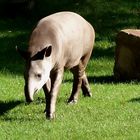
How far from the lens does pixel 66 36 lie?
9672mm

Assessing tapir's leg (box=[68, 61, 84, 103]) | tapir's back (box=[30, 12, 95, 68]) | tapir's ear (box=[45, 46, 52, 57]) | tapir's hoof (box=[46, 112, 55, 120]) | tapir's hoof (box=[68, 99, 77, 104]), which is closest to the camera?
tapir's ear (box=[45, 46, 52, 57])

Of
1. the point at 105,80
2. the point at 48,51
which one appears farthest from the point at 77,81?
the point at 105,80

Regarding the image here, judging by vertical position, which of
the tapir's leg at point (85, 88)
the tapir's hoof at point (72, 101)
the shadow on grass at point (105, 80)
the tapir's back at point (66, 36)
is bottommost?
the shadow on grass at point (105, 80)

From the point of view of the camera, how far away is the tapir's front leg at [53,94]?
29.9 ft

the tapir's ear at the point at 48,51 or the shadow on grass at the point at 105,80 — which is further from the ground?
the tapir's ear at the point at 48,51

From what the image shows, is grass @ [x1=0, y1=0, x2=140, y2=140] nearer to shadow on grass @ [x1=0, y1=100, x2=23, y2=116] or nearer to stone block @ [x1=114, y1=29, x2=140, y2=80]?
shadow on grass @ [x1=0, y1=100, x2=23, y2=116]

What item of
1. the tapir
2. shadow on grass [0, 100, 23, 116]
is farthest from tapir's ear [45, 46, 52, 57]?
shadow on grass [0, 100, 23, 116]

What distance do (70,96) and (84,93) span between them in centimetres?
62

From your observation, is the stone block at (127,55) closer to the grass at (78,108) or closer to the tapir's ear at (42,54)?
the grass at (78,108)

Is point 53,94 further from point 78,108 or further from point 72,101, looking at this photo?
point 72,101

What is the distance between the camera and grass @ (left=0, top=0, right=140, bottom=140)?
27.2 feet

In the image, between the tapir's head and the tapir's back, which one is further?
the tapir's back

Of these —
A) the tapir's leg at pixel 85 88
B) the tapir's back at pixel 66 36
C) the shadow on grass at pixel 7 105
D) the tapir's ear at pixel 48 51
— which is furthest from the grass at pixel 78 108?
the tapir's ear at pixel 48 51

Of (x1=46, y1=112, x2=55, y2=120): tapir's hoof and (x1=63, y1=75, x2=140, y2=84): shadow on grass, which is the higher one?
(x1=46, y1=112, x2=55, y2=120): tapir's hoof
